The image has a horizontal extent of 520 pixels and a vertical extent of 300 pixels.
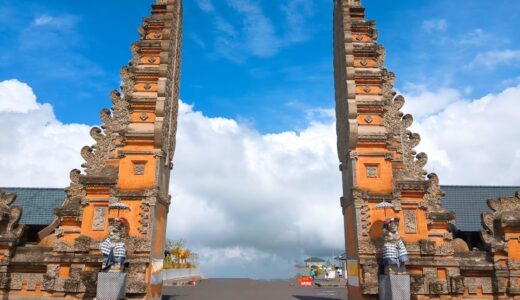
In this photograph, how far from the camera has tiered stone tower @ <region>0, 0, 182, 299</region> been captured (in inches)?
600

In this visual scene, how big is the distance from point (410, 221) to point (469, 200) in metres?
13.1

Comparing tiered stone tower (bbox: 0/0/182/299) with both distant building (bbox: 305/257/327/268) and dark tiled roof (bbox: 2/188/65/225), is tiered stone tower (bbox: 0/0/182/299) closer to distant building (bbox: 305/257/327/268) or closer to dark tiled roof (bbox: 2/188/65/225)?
dark tiled roof (bbox: 2/188/65/225)

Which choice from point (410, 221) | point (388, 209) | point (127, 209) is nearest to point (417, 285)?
point (410, 221)

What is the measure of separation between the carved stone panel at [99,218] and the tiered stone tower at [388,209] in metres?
9.48

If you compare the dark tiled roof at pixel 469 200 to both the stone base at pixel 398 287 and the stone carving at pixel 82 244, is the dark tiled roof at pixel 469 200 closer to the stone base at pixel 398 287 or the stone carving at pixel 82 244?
the stone base at pixel 398 287

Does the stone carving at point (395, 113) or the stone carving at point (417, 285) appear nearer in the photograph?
the stone carving at point (417, 285)

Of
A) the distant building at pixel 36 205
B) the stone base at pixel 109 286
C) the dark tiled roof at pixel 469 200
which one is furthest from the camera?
the distant building at pixel 36 205

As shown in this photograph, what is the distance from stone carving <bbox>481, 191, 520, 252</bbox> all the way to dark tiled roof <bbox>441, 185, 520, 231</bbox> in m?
9.64

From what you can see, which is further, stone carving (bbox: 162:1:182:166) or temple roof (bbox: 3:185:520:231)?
temple roof (bbox: 3:185:520:231)

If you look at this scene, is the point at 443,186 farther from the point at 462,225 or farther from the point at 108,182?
the point at 108,182

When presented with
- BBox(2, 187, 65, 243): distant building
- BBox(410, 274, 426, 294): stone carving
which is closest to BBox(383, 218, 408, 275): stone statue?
BBox(410, 274, 426, 294): stone carving

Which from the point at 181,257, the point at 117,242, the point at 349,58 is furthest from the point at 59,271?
the point at 181,257

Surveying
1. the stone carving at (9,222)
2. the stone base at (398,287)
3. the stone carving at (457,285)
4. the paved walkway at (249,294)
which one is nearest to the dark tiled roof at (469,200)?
the paved walkway at (249,294)

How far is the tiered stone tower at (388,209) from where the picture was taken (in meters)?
15.1
